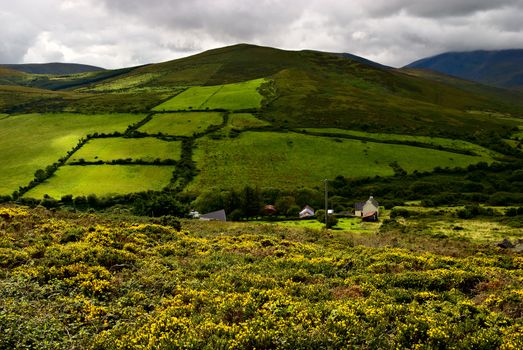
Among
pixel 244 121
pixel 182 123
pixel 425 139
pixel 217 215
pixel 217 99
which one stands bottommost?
pixel 217 215

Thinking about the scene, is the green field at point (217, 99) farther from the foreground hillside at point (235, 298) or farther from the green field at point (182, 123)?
the foreground hillside at point (235, 298)

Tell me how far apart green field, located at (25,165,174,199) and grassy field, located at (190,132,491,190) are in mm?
10948

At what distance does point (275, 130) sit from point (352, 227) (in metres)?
65.0

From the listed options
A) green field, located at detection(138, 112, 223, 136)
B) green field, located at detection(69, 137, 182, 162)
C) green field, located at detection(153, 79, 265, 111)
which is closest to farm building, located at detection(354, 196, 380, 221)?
green field, located at detection(69, 137, 182, 162)

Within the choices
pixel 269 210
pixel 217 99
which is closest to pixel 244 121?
pixel 217 99

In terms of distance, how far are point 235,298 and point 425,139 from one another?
13692cm

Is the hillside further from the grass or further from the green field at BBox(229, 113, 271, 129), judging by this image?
the grass

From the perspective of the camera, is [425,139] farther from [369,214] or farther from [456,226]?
[456,226]

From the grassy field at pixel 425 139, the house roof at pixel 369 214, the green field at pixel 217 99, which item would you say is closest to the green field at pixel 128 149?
the green field at pixel 217 99

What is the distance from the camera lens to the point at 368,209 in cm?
9106

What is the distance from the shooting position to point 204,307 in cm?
1430

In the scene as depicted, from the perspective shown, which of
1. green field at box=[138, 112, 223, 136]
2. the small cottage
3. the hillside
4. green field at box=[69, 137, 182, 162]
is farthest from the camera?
green field at box=[138, 112, 223, 136]

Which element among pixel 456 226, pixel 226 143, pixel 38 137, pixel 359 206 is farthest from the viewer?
pixel 38 137

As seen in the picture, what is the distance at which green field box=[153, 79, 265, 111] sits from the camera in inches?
6270
